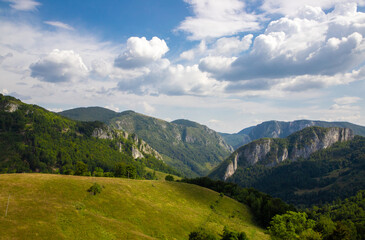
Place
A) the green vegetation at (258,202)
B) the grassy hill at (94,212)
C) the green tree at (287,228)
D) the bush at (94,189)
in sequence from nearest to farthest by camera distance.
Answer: the grassy hill at (94,212), the green tree at (287,228), the bush at (94,189), the green vegetation at (258,202)

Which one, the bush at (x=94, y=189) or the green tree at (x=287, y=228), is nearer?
the green tree at (x=287, y=228)

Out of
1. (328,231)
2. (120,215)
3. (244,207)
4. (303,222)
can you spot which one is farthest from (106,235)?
(244,207)

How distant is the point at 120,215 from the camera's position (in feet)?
204

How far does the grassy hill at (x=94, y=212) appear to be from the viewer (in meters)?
42.8

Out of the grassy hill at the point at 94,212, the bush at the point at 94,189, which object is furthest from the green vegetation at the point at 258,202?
the bush at the point at 94,189

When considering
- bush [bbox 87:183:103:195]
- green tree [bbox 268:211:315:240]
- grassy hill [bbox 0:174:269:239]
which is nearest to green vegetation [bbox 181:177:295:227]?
grassy hill [bbox 0:174:269:239]

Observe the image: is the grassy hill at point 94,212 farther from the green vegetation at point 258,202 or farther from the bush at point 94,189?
the green vegetation at point 258,202

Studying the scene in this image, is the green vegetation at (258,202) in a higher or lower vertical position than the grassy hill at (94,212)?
lower

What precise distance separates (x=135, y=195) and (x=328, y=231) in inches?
2830

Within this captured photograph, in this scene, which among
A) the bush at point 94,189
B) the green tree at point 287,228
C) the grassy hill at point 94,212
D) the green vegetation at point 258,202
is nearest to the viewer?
the grassy hill at point 94,212

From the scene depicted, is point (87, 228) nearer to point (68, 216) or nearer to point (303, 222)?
point (68, 216)

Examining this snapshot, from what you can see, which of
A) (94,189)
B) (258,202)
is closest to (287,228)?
(94,189)

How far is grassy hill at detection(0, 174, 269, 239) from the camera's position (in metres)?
42.8

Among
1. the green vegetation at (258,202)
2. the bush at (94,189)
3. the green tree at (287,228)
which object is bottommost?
the green vegetation at (258,202)
